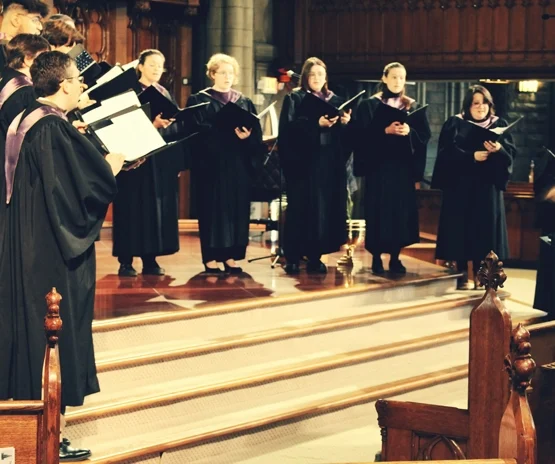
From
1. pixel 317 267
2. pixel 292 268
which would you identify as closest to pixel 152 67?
pixel 292 268

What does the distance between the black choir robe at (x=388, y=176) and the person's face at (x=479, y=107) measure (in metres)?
0.45

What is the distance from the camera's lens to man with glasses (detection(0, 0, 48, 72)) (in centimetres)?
646

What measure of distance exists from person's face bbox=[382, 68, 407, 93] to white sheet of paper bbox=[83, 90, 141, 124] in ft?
8.74

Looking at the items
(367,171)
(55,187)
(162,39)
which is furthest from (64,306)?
(162,39)

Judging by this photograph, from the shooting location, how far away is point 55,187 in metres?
5.34

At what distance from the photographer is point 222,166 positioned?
8.60m

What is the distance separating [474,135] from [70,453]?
4.47 m

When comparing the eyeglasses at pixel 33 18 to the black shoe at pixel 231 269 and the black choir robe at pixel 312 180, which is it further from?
the black shoe at pixel 231 269

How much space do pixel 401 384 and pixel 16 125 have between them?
10.4 feet

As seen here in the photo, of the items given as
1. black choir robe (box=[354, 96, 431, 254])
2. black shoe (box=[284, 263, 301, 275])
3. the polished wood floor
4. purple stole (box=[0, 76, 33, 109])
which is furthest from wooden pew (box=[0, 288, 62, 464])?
black choir robe (box=[354, 96, 431, 254])

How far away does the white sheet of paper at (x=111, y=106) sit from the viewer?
640cm

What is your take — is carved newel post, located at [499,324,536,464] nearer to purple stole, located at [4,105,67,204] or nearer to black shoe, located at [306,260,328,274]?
purple stole, located at [4,105,67,204]

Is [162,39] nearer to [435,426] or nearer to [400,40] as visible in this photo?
[400,40]

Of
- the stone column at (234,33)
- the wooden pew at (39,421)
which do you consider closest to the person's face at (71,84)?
the wooden pew at (39,421)
